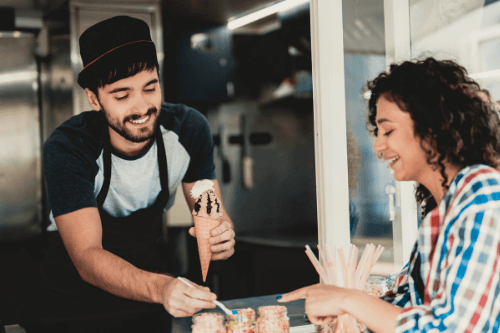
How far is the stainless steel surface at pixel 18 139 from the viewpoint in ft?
10.2

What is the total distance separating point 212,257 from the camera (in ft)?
5.12

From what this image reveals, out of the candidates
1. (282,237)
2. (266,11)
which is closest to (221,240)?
(266,11)

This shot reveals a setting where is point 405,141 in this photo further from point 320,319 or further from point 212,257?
point 212,257

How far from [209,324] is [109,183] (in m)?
0.84

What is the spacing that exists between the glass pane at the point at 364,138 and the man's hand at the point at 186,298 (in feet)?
2.67

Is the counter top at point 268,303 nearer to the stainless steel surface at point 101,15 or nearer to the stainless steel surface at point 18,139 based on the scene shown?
the stainless steel surface at point 101,15

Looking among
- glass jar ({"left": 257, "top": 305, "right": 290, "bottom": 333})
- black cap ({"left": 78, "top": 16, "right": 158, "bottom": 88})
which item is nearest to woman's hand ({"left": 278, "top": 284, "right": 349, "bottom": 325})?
glass jar ({"left": 257, "top": 305, "right": 290, "bottom": 333})

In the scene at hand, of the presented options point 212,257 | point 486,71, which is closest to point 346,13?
point 486,71

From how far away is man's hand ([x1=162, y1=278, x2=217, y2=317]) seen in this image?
1131 millimetres

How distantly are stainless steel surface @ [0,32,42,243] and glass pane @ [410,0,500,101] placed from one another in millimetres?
2658

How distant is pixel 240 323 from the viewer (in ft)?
3.91

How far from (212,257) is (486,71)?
139 cm

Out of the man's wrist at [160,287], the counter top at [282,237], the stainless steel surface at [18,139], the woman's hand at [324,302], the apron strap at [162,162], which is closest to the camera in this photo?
the woman's hand at [324,302]

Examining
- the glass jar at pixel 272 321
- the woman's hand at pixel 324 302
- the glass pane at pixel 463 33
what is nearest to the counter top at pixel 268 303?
the glass jar at pixel 272 321
